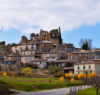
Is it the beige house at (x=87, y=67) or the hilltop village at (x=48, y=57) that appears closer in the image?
the beige house at (x=87, y=67)

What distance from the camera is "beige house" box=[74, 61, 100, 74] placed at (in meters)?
82.8

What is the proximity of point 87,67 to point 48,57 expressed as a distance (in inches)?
860

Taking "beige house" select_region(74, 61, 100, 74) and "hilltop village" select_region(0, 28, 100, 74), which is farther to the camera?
"hilltop village" select_region(0, 28, 100, 74)

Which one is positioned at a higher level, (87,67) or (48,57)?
(48,57)

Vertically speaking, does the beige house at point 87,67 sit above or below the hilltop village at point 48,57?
below

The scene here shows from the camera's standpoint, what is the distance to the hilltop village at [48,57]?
86194 mm

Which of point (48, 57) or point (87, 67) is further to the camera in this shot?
point (48, 57)

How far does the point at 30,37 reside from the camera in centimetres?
13375

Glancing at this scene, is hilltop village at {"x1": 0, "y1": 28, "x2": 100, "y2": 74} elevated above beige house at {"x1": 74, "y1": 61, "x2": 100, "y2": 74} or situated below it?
above

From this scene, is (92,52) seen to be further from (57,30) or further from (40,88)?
(40,88)

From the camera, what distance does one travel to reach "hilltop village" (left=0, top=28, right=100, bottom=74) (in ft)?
283

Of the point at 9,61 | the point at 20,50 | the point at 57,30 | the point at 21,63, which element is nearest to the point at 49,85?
the point at 21,63

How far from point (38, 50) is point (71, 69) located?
23143 mm

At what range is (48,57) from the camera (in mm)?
101875
